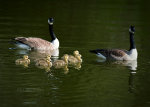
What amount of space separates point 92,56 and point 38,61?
3178 mm

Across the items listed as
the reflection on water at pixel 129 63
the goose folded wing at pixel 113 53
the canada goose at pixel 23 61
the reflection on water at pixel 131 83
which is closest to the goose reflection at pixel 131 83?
the reflection on water at pixel 131 83

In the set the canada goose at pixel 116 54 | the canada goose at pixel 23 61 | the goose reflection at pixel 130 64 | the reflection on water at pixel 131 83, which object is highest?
the canada goose at pixel 116 54

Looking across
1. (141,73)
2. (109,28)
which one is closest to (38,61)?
(141,73)

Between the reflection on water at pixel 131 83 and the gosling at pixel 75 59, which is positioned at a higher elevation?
the gosling at pixel 75 59

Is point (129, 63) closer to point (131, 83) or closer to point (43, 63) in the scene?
point (131, 83)

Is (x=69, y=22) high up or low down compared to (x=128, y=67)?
up

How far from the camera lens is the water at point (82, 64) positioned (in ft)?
42.6

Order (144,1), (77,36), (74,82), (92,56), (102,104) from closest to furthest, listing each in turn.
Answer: (102,104) → (74,82) → (92,56) → (77,36) → (144,1)

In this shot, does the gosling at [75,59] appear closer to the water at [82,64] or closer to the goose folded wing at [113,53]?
the water at [82,64]

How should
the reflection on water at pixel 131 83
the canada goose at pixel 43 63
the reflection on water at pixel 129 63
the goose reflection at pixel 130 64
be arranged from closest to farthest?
the reflection on water at pixel 131 83
the canada goose at pixel 43 63
the goose reflection at pixel 130 64
the reflection on water at pixel 129 63

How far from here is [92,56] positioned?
18.7m

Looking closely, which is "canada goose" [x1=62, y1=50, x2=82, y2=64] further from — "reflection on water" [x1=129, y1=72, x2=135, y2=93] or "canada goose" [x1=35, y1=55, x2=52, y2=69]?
"reflection on water" [x1=129, y1=72, x2=135, y2=93]

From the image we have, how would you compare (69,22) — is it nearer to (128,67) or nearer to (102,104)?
(128,67)

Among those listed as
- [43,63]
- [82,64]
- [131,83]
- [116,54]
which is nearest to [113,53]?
[116,54]
